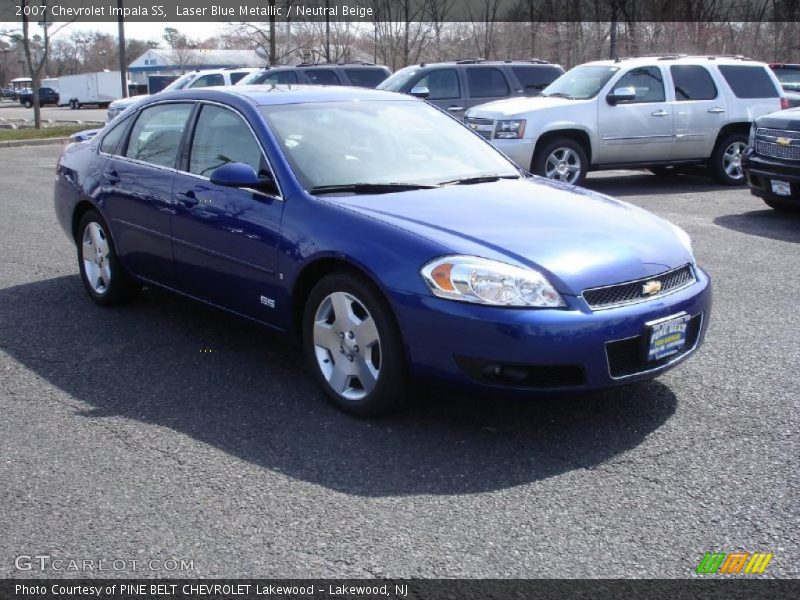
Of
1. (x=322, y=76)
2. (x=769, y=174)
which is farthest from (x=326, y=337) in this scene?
(x=322, y=76)

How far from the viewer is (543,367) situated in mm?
3879

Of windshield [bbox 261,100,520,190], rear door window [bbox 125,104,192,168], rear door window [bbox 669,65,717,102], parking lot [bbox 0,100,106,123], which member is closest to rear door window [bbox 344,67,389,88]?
rear door window [bbox 669,65,717,102]

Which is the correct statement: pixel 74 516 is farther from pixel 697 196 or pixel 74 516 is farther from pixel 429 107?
pixel 697 196

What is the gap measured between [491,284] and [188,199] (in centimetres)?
222

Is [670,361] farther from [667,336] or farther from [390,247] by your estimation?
→ [390,247]

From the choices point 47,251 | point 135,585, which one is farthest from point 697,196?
point 135,585

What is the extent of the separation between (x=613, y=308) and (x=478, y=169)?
1.68 metres

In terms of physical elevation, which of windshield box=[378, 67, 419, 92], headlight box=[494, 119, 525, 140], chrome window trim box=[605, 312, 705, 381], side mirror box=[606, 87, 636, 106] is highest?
windshield box=[378, 67, 419, 92]

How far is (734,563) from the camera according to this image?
306 cm

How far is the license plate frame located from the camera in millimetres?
4074

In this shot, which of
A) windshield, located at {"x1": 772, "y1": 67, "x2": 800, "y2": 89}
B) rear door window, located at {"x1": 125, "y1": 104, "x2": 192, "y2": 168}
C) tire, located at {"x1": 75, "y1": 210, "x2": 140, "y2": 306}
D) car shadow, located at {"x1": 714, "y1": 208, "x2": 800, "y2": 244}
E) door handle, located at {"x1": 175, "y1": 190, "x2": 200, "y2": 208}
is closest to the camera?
door handle, located at {"x1": 175, "y1": 190, "x2": 200, "y2": 208}

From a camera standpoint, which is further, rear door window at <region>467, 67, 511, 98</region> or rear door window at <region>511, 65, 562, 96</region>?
rear door window at <region>511, 65, 562, 96</region>

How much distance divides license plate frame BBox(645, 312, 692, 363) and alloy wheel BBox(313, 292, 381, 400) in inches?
48.6

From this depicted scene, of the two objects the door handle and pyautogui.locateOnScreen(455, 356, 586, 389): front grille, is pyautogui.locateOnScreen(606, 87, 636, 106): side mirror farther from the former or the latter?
pyautogui.locateOnScreen(455, 356, 586, 389): front grille
